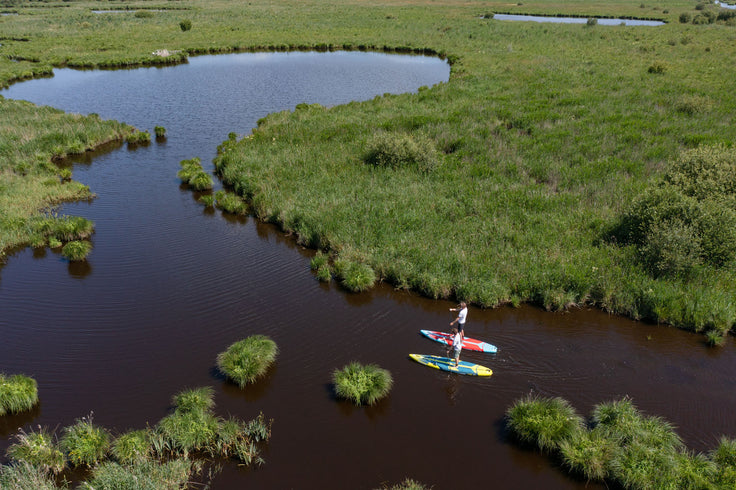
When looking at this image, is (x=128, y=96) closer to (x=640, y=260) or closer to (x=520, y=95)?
(x=520, y=95)

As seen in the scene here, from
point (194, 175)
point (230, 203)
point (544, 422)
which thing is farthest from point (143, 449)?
point (194, 175)

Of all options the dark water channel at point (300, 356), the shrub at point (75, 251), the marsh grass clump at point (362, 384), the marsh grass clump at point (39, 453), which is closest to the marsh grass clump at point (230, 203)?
the dark water channel at point (300, 356)

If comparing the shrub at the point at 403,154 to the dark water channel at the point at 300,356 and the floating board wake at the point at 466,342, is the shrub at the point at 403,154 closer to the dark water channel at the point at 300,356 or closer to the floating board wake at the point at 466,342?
the dark water channel at the point at 300,356

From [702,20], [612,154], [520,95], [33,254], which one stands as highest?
[702,20]

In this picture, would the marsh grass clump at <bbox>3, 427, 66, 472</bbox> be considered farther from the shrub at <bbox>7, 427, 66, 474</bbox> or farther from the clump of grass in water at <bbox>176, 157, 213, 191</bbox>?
the clump of grass in water at <bbox>176, 157, 213, 191</bbox>

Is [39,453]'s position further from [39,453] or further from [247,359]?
[247,359]

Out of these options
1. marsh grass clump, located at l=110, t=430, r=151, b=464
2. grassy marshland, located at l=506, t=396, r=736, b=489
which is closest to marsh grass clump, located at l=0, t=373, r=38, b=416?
marsh grass clump, located at l=110, t=430, r=151, b=464

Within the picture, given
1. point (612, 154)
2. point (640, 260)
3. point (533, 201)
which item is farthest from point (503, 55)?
point (640, 260)
